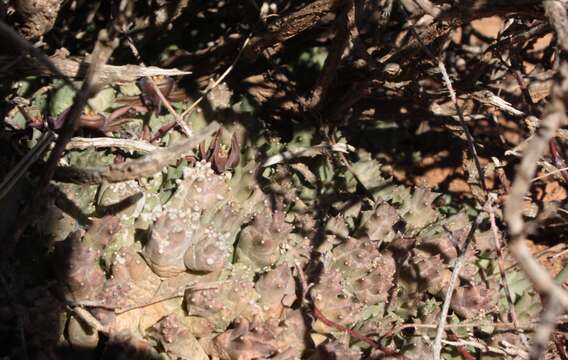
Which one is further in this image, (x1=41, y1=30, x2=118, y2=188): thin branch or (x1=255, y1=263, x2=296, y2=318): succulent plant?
(x1=255, y1=263, x2=296, y2=318): succulent plant

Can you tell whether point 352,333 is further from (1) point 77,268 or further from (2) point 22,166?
(2) point 22,166

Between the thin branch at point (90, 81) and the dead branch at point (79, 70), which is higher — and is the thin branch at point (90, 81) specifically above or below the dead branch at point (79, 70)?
above

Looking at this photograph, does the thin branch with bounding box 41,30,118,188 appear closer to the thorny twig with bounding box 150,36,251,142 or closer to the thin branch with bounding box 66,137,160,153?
the thin branch with bounding box 66,137,160,153

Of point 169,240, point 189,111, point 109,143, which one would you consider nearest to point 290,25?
point 189,111

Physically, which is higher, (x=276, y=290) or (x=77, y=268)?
(x=77, y=268)

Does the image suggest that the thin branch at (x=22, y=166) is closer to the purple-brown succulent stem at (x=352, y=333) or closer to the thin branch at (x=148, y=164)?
the thin branch at (x=148, y=164)

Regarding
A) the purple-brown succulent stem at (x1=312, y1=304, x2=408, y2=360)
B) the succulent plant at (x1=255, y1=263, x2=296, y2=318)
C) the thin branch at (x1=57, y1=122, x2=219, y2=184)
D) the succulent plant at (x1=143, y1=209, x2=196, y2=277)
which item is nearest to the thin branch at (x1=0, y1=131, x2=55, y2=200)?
the thin branch at (x1=57, y1=122, x2=219, y2=184)

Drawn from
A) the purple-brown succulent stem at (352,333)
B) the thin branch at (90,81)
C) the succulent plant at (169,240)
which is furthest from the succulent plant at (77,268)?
the purple-brown succulent stem at (352,333)

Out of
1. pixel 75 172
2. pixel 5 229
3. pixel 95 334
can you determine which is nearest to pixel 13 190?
pixel 5 229

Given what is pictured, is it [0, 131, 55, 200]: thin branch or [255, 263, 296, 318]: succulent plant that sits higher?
[0, 131, 55, 200]: thin branch

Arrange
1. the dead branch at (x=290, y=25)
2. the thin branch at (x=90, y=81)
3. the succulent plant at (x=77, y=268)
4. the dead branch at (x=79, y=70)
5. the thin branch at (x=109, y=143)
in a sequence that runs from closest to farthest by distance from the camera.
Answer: the thin branch at (x=90, y=81)
the succulent plant at (x=77, y=268)
the dead branch at (x=79, y=70)
the thin branch at (x=109, y=143)
the dead branch at (x=290, y=25)

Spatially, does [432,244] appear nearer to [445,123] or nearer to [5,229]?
[445,123]

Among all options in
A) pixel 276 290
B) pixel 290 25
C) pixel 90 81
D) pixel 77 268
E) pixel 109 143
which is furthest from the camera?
pixel 290 25
